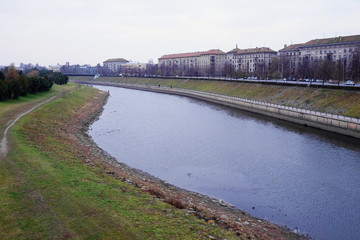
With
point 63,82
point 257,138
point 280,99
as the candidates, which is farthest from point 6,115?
point 63,82

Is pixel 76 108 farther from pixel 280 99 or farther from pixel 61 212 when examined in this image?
pixel 61 212

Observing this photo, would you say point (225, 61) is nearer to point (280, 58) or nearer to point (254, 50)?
point (254, 50)

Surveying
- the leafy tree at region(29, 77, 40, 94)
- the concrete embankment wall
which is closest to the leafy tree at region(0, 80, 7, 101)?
the leafy tree at region(29, 77, 40, 94)

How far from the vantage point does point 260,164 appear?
2725 cm

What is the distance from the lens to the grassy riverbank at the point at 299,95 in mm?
45688

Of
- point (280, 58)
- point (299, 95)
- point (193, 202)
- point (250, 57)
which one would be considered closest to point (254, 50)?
point (250, 57)

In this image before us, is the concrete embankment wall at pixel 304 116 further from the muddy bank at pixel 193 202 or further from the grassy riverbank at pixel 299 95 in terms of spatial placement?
the muddy bank at pixel 193 202

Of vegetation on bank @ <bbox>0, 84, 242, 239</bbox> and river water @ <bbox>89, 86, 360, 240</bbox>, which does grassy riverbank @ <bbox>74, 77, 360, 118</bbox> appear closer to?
river water @ <bbox>89, 86, 360, 240</bbox>

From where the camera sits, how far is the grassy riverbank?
4569 centimetres

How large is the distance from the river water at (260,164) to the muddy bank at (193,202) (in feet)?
4.00

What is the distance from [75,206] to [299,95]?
171 feet

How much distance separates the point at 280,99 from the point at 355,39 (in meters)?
62.3

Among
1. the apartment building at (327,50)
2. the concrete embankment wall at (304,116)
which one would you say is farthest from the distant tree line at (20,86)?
the apartment building at (327,50)

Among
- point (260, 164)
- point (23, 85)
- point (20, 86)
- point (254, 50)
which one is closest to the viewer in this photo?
point (260, 164)
